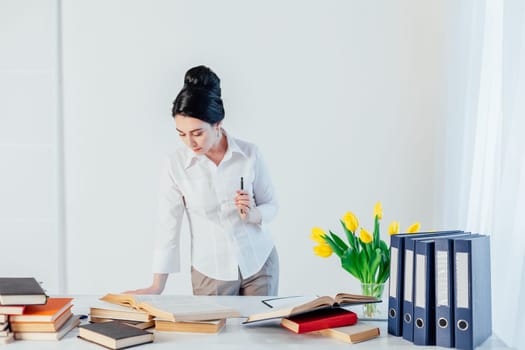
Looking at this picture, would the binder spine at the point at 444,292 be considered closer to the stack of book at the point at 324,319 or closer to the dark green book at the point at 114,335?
the stack of book at the point at 324,319

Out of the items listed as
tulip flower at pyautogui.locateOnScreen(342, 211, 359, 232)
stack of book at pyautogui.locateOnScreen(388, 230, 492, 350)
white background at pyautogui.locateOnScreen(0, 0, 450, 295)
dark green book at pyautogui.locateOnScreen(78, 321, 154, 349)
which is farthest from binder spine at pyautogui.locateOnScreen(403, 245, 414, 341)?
white background at pyautogui.locateOnScreen(0, 0, 450, 295)

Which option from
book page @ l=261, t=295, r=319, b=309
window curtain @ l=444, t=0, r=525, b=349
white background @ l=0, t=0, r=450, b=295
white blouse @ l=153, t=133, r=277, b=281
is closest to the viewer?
book page @ l=261, t=295, r=319, b=309

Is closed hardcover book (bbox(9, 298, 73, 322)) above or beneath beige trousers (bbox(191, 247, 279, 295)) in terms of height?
above

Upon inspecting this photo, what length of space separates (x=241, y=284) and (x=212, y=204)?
350 mm

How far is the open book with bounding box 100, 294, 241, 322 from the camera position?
5.77ft

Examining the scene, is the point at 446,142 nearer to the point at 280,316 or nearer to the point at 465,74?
the point at 465,74

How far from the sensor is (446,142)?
3299 mm

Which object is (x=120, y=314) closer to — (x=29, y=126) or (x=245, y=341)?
(x=245, y=341)

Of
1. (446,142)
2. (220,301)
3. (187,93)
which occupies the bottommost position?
(220,301)

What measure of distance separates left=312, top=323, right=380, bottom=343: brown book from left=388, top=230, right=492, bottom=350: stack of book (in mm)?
73

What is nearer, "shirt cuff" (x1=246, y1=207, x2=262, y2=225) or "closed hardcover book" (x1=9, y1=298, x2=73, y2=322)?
"closed hardcover book" (x1=9, y1=298, x2=73, y2=322)

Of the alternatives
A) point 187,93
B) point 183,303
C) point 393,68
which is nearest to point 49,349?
point 183,303

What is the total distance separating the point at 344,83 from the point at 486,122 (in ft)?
3.42

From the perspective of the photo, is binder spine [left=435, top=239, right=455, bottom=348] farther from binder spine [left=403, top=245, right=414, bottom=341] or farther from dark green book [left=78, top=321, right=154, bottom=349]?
dark green book [left=78, top=321, right=154, bottom=349]
